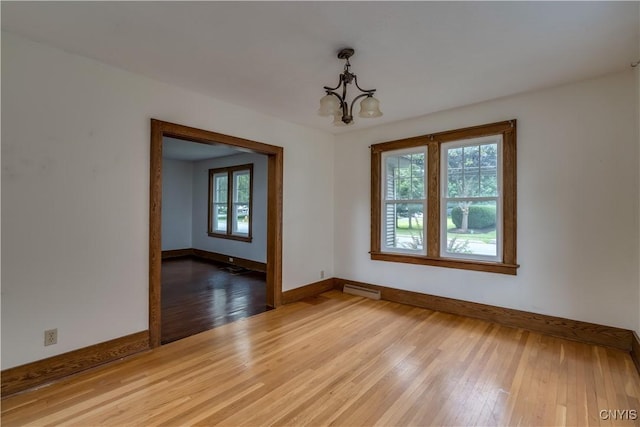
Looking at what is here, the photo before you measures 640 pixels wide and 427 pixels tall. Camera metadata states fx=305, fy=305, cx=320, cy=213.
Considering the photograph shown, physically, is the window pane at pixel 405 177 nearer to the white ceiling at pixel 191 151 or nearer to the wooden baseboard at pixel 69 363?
the white ceiling at pixel 191 151

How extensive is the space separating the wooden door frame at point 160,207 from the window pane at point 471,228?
2.23 metres

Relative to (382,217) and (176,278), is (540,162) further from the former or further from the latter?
(176,278)

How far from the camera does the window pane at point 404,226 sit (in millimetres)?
4176

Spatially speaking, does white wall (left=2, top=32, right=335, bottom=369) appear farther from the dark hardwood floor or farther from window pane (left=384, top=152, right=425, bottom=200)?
window pane (left=384, top=152, right=425, bottom=200)

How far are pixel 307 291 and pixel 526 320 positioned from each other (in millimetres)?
2737

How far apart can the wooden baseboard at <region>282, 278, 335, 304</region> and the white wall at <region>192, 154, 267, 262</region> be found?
186 centimetres

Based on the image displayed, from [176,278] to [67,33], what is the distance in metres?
4.39

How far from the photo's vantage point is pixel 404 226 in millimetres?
4340

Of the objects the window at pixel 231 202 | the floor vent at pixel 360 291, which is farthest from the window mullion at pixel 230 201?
the floor vent at pixel 360 291

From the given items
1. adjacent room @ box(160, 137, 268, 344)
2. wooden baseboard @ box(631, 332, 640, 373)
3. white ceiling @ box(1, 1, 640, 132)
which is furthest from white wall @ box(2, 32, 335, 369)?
wooden baseboard @ box(631, 332, 640, 373)

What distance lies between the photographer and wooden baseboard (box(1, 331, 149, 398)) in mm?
2160

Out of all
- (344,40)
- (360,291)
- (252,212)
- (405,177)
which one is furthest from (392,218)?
(252,212)

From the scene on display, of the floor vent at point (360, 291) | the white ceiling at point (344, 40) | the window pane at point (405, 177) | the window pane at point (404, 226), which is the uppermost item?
the white ceiling at point (344, 40)

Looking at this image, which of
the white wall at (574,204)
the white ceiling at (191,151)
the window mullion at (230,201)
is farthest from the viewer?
the window mullion at (230,201)
